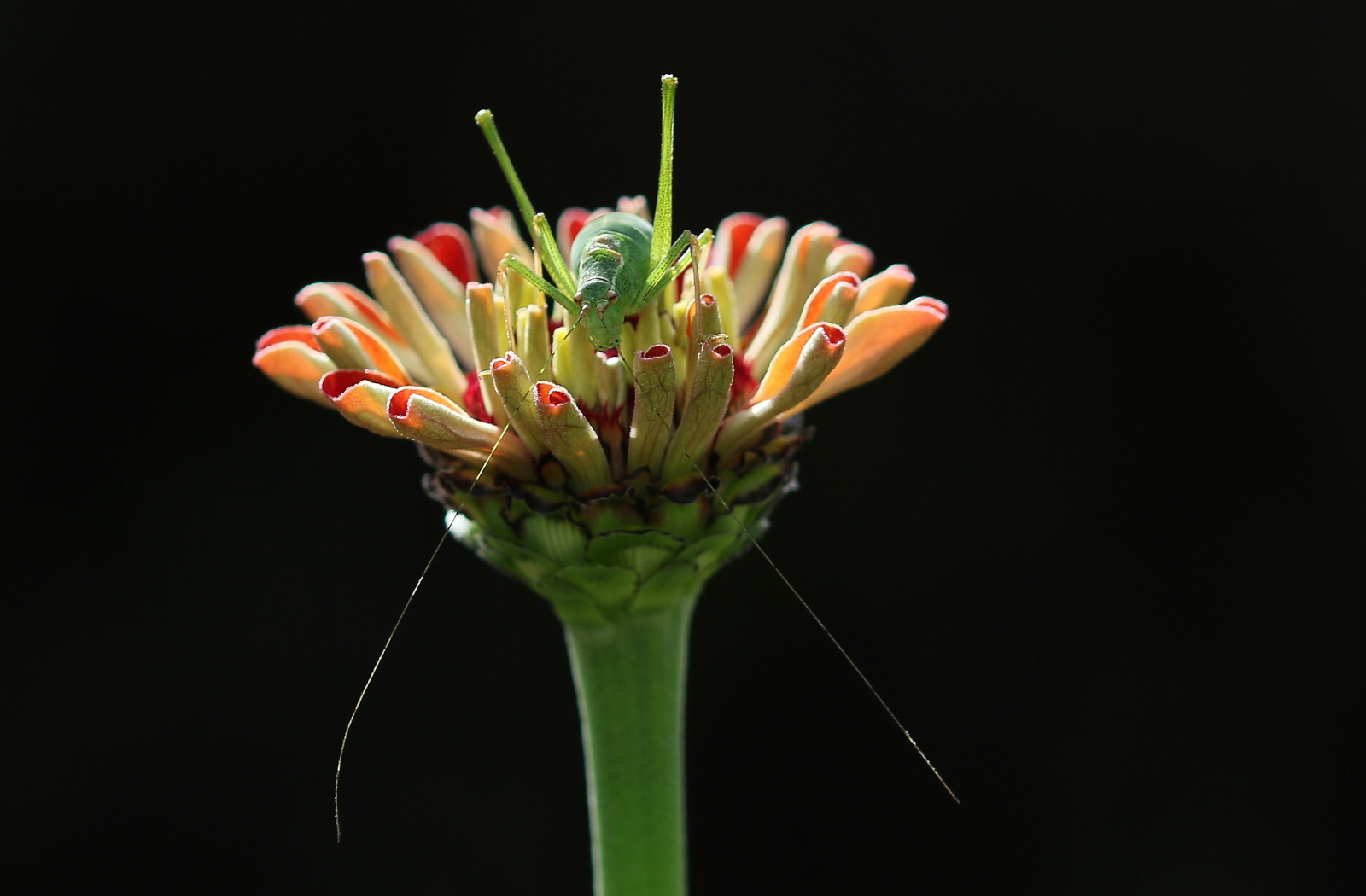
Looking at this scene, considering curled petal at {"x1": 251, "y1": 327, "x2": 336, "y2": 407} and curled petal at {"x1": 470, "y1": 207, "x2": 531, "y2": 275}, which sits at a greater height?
curled petal at {"x1": 470, "y1": 207, "x2": 531, "y2": 275}

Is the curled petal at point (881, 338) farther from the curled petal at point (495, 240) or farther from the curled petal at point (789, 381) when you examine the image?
the curled petal at point (495, 240)

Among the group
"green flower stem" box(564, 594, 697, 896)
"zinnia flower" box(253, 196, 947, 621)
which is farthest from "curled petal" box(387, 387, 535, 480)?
"green flower stem" box(564, 594, 697, 896)

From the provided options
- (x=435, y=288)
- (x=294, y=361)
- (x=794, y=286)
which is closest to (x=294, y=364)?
(x=294, y=361)

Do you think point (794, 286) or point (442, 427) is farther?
point (794, 286)

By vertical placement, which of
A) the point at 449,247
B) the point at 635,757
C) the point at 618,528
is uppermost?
the point at 449,247

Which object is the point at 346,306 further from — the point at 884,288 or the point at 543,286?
the point at 884,288

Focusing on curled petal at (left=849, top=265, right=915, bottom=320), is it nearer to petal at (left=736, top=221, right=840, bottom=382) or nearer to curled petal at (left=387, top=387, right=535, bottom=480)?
petal at (left=736, top=221, right=840, bottom=382)

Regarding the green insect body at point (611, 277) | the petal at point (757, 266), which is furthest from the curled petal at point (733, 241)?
the green insect body at point (611, 277)
